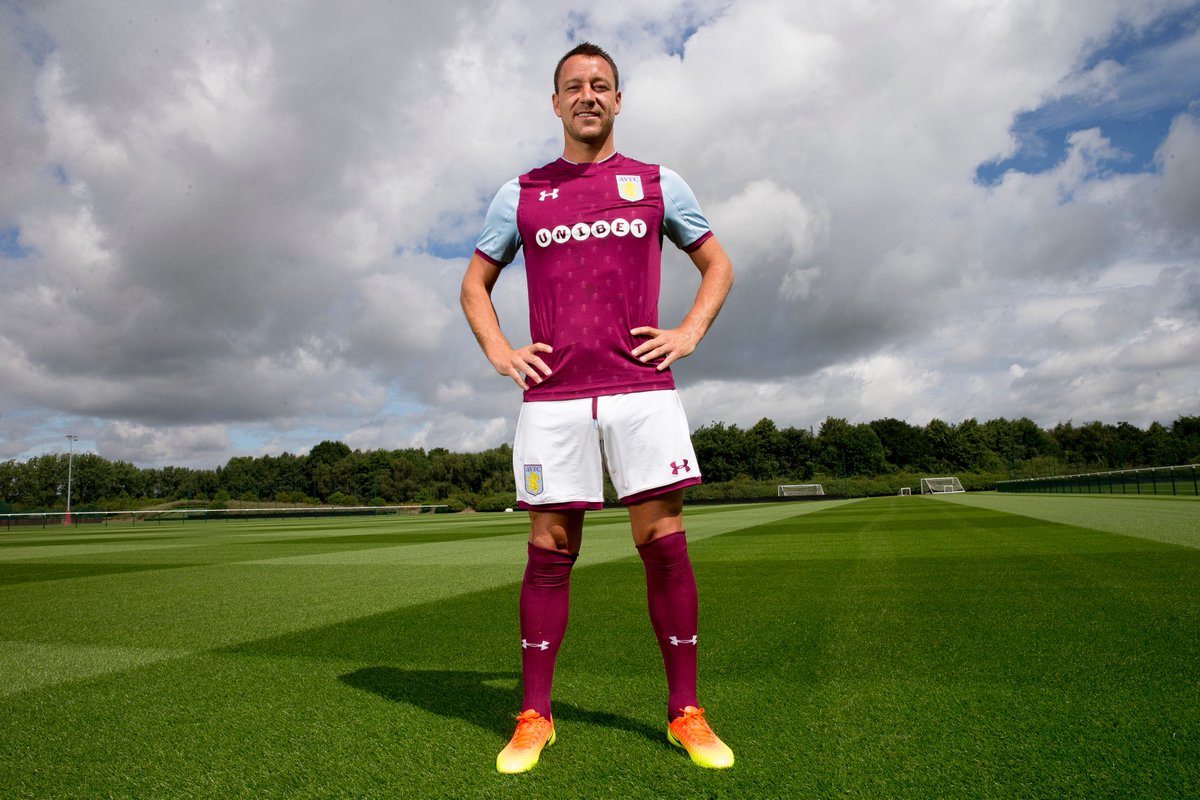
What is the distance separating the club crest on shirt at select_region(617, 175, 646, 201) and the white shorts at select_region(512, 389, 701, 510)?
805mm

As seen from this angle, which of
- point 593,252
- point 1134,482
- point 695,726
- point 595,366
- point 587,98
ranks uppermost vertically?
point 587,98

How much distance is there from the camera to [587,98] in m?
2.78

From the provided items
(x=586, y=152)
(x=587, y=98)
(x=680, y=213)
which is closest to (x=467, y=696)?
(x=680, y=213)

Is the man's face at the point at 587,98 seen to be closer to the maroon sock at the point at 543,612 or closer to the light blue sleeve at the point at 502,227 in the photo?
the light blue sleeve at the point at 502,227

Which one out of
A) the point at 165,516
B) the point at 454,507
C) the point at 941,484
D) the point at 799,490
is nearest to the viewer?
the point at 165,516

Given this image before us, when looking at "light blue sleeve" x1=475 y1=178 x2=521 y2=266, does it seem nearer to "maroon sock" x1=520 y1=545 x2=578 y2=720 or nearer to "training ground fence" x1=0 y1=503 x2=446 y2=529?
"maroon sock" x1=520 y1=545 x2=578 y2=720

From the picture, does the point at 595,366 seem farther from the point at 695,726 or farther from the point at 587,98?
the point at 695,726

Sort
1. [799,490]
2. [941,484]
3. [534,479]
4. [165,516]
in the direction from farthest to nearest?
[941,484], [799,490], [165,516], [534,479]

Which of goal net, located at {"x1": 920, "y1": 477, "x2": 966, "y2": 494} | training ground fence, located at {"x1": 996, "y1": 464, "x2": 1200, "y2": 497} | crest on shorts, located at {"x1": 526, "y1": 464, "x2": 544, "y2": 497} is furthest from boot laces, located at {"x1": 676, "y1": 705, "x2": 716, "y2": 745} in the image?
goal net, located at {"x1": 920, "y1": 477, "x2": 966, "y2": 494}

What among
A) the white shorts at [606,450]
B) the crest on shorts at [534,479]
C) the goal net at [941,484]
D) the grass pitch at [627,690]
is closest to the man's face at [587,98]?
the white shorts at [606,450]

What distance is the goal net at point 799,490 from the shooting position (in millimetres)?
72312

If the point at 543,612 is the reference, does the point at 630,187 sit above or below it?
above

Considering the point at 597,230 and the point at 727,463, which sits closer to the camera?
the point at 597,230

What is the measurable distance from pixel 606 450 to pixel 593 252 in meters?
0.77
